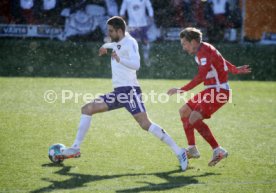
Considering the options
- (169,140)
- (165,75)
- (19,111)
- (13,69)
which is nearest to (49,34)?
(13,69)

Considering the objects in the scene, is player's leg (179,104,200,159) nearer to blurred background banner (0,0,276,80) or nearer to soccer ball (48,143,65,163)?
soccer ball (48,143,65,163)

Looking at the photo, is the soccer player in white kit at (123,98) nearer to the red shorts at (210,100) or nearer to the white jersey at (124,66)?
the white jersey at (124,66)

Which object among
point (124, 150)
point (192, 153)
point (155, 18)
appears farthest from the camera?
point (155, 18)

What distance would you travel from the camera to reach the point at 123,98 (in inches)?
315

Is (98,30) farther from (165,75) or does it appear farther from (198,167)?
(198,167)

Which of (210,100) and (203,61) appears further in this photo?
(210,100)

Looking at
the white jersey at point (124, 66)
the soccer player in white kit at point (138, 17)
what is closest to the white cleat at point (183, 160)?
the white jersey at point (124, 66)

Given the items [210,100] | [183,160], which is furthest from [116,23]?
[183,160]

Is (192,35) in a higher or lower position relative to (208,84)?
higher

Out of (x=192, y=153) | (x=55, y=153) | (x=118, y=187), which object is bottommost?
(x=118, y=187)

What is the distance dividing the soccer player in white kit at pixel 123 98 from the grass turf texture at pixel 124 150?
0.28 meters

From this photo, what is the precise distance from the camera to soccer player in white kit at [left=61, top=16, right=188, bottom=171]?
796 centimetres

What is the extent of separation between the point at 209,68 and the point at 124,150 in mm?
1910

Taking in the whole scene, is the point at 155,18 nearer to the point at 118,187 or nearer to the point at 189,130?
the point at 189,130
